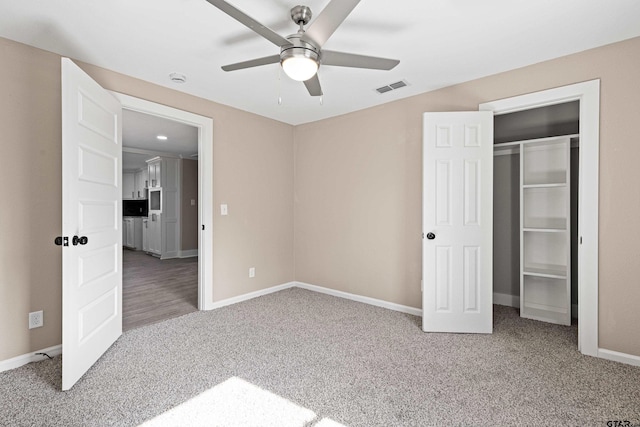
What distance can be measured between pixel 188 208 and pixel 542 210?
7.05 meters

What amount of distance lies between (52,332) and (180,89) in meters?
2.47

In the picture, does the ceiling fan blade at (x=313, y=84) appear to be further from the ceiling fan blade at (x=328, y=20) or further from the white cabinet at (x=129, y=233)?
the white cabinet at (x=129, y=233)

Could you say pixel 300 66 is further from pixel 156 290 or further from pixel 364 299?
pixel 156 290

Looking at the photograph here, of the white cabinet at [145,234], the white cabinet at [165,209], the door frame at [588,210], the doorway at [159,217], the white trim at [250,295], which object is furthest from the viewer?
the white cabinet at [145,234]

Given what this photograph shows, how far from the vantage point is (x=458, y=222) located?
2951 millimetres

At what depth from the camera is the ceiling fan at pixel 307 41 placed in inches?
59.4

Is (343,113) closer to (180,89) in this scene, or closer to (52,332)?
(180,89)

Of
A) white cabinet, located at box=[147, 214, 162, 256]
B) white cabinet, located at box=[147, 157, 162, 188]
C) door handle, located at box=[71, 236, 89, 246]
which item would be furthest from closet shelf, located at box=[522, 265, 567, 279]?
white cabinet, located at box=[147, 157, 162, 188]

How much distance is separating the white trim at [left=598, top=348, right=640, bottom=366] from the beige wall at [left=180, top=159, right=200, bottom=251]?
744cm

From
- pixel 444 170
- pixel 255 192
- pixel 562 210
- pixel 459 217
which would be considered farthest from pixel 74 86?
pixel 562 210

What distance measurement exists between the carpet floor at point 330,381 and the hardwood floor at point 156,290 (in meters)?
0.39

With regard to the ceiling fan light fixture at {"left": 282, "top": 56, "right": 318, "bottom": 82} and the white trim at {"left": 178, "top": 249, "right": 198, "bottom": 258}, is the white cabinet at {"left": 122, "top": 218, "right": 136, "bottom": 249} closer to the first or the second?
the white trim at {"left": 178, "top": 249, "right": 198, "bottom": 258}

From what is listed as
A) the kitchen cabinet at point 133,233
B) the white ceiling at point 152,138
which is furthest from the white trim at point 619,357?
the kitchen cabinet at point 133,233

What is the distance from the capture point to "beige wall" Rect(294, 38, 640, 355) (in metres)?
2.36
